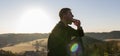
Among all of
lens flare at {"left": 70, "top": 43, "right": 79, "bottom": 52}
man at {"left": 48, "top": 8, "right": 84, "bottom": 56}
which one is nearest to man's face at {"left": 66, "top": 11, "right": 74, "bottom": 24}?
man at {"left": 48, "top": 8, "right": 84, "bottom": 56}

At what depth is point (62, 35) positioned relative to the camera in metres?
4.62

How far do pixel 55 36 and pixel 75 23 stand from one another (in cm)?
47

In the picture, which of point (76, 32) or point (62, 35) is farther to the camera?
point (76, 32)

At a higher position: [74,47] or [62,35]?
[62,35]

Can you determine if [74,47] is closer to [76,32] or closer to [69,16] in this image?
[76,32]

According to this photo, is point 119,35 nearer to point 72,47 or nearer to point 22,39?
point 22,39

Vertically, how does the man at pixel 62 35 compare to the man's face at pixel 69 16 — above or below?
below

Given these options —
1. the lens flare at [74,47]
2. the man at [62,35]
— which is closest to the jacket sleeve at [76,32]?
the man at [62,35]

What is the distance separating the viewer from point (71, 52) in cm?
455

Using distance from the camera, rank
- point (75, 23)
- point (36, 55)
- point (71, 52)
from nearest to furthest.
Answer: point (71, 52) < point (75, 23) < point (36, 55)

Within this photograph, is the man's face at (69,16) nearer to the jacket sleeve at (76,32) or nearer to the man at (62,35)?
the man at (62,35)

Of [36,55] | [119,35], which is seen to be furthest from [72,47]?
[119,35]

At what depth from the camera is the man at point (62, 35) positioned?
4570mm

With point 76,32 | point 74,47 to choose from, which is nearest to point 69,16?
point 76,32
